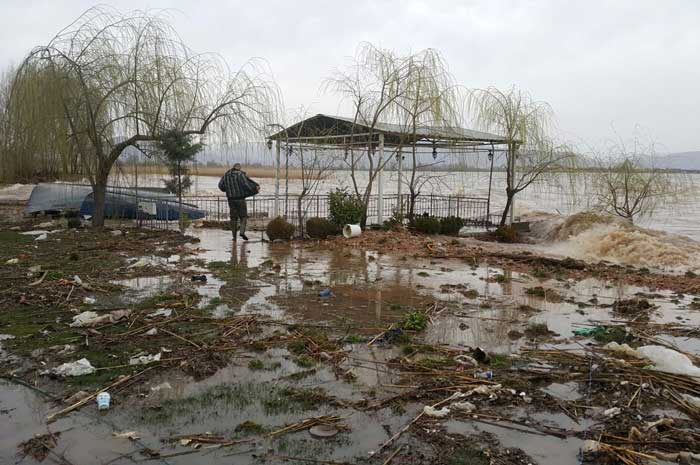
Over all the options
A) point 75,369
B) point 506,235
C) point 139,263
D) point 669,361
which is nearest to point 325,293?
point 75,369

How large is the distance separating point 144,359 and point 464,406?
3.04m

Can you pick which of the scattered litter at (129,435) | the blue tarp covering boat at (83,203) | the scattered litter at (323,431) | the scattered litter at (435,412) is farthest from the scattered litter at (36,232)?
the scattered litter at (435,412)

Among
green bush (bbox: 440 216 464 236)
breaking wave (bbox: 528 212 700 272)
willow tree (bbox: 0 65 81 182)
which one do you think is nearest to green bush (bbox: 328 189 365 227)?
green bush (bbox: 440 216 464 236)

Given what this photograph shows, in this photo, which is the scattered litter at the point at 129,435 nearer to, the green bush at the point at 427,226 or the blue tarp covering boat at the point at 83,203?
the green bush at the point at 427,226

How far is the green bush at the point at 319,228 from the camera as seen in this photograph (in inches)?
610

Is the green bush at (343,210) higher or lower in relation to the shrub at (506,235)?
higher

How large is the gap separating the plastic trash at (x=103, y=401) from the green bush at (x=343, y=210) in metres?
11.6

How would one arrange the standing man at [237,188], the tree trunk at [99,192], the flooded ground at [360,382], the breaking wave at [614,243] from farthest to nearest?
1. the tree trunk at [99,192]
2. the standing man at [237,188]
3. the breaking wave at [614,243]
4. the flooded ground at [360,382]

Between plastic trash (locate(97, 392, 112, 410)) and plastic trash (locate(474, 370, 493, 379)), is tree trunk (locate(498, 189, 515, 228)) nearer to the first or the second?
plastic trash (locate(474, 370, 493, 379))

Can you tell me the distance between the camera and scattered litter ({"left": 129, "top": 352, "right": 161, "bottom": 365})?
554 cm

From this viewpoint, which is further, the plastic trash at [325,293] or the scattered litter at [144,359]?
the plastic trash at [325,293]

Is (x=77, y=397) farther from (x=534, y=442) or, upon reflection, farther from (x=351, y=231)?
(x=351, y=231)

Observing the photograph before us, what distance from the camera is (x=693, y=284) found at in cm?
1041

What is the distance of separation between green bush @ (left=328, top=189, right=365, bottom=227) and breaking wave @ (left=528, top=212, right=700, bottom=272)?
18.3 feet
